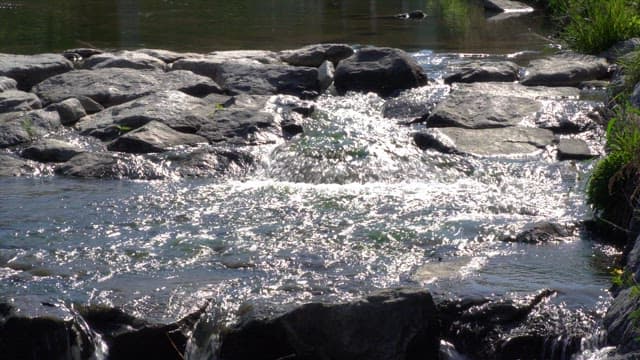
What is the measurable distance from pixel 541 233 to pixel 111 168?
374 centimetres

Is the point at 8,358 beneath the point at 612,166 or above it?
beneath

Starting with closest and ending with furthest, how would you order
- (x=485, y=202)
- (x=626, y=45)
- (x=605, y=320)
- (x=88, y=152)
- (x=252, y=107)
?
(x=605, y=320) < (x=485, y=202) < (x=88, y=152) < (x=252, y=107) < (x=626, y=45)

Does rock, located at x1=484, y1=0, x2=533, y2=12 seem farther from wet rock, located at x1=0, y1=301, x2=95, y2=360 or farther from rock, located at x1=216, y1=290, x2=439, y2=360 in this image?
wet rock, located at x1=0, y1=301, x2=95, y2=360

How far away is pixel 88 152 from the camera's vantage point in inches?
364

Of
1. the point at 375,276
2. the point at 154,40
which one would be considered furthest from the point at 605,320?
the point at 154,40

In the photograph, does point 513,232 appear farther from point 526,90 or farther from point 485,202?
point 526,90

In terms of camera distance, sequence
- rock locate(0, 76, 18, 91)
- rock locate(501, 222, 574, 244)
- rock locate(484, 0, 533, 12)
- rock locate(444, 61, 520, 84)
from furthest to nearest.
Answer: rock locate(484, 0, 533, 12), rock locate(444, 61, 520, 84), rock locate(0, 76, 18, 91), rock locate(501, 222, 574, 244)

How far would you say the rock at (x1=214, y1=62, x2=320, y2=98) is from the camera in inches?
439

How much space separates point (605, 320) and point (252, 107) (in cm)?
554

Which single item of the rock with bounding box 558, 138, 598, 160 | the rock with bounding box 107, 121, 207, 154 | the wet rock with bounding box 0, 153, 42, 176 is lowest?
the wet rock with bounding box 0, 153, 42, 176

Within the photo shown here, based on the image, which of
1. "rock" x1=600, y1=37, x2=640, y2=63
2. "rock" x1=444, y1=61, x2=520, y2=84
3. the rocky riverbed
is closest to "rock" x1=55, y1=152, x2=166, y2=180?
the rocky riverbed

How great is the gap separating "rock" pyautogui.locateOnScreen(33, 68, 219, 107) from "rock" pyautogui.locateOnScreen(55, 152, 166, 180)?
195 cm

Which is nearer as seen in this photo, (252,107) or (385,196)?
(385,196)

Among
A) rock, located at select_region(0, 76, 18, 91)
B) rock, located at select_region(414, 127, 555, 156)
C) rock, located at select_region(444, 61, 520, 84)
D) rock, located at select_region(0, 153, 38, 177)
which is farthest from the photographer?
rock, located at select_region(444, 61, 520, 84)
